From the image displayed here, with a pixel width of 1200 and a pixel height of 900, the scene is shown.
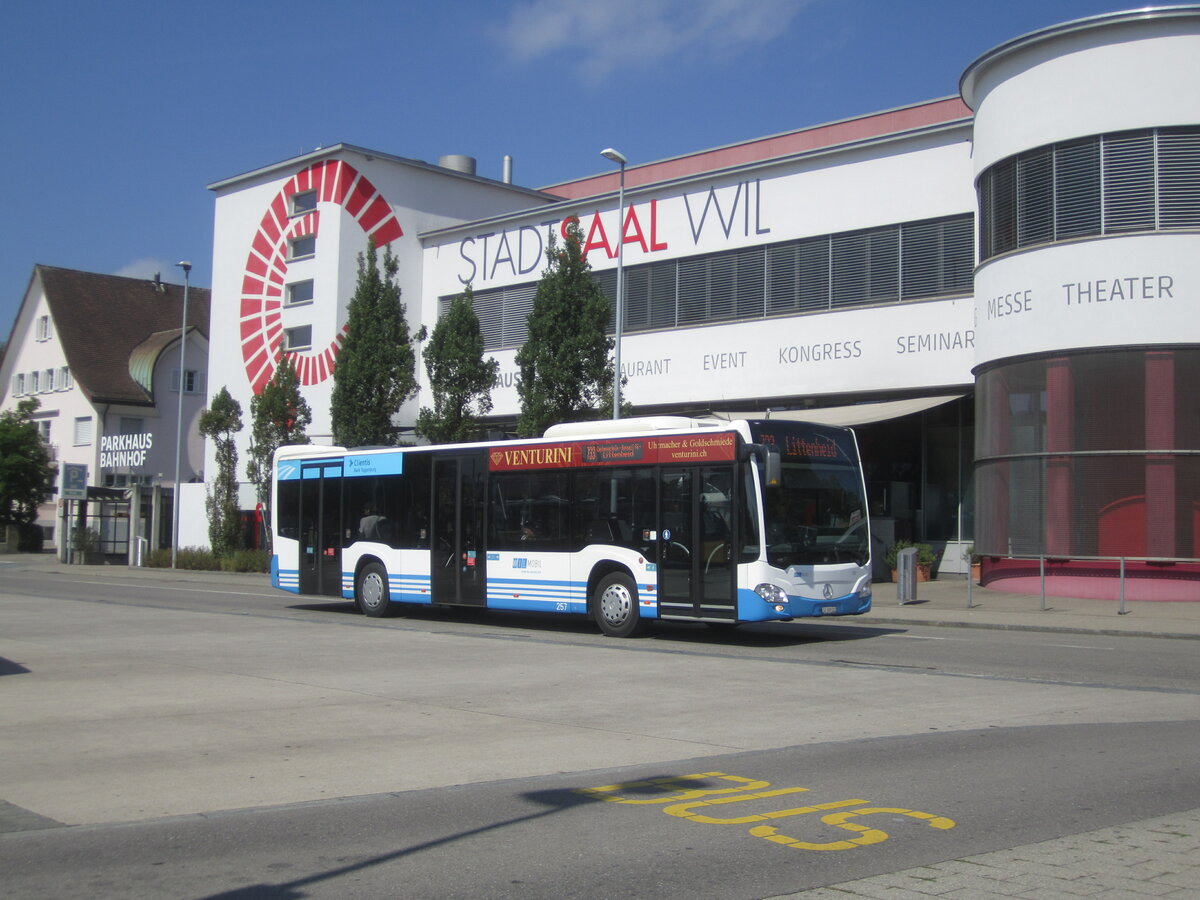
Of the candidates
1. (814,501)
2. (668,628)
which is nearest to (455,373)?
(668,628)

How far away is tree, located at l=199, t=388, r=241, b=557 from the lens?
4353cm

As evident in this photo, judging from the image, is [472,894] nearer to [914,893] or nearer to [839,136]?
[914,893]

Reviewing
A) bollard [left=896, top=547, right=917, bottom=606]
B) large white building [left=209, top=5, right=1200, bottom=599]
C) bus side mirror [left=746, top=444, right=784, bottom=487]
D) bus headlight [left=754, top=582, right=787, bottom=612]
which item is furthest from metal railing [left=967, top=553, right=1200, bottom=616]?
bus side mirror [left=746, top=444, right=784, bottom=487]

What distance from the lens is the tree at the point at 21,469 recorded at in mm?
57969

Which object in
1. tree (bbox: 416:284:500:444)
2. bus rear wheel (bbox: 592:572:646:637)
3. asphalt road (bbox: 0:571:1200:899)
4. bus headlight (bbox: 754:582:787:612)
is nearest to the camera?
asphalt road (bbox: 0:571:1200:899)

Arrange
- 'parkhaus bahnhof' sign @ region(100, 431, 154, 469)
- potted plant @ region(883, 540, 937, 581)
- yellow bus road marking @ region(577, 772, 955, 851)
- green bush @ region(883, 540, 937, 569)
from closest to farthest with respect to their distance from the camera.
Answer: yellow bus road marking @ region(577, 772, 955, 851) < green bush @ region(883, 540, 937, 569) < potted plant @ region(883, 540, 937, 581) < 'parkhaus bahnhof' sign @ region(100, 431, 154, 469)

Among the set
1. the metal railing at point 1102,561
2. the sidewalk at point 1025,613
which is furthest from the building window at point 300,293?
the metal railing at point 1102,561

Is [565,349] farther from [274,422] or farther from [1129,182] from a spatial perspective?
Answer: [274,422]

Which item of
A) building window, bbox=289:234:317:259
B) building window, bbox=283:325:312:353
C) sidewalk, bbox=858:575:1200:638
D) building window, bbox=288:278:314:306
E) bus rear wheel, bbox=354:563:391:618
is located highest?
building window, bbox=289:234:317:259

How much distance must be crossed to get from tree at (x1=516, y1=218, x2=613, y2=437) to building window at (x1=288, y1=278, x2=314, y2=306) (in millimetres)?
18128

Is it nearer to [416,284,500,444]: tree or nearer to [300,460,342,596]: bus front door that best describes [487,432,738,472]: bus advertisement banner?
[300,460,342,596]: bus front door

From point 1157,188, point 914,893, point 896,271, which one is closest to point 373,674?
point 914,893

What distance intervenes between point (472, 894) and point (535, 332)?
24.9m

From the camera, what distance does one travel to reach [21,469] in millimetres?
58344
